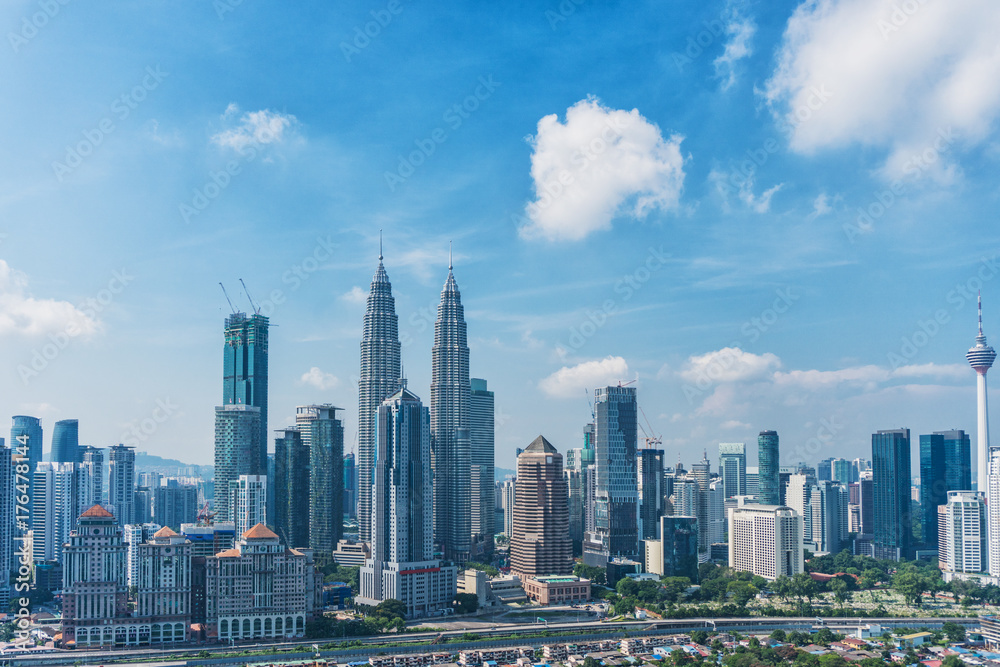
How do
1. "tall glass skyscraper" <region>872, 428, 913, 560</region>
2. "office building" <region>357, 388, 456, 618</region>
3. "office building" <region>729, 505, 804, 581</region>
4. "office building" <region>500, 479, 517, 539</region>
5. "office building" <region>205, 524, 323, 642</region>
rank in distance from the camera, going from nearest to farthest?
"office building" <region>205, 524, 323, 642</region>
"office building" <region>357, 388, 456, 618</region>
"office building" <region>729, 505, 804, 581</region>
"tall glass skyscraper" <region>872, 428, 913, 560</region>
"office building" <region>500, 479, 517, 539</region>

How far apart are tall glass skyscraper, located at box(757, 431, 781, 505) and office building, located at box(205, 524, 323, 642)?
136 feet

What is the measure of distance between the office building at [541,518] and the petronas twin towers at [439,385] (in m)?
8.19

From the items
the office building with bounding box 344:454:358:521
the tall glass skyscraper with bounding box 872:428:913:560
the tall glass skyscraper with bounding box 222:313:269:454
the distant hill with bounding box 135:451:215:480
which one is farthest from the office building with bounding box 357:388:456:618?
the distant hill with bounding box 135:451:215:480

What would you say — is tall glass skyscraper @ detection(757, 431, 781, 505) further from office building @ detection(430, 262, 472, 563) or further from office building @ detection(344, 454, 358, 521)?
office building @ detection(344, 454, 358, 521)

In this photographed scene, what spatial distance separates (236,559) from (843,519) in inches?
2166

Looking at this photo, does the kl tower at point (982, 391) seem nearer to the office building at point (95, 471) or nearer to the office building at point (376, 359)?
the office building at point (376, 359)

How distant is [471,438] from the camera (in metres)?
69.9

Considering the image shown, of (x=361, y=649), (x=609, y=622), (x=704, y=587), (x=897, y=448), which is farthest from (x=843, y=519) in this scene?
(x=361, y=649)

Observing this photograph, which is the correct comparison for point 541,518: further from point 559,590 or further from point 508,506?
point 508,506

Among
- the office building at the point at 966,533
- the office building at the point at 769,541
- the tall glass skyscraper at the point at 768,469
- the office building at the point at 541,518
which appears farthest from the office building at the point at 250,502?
the office building at the point at 966,533

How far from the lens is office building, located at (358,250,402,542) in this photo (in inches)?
2702

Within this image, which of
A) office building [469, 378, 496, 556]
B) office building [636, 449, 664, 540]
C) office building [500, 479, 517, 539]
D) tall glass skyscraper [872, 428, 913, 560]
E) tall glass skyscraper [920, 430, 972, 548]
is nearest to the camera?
office building [636, 449, 664, 540]

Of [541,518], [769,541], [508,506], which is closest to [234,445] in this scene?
[541,518]

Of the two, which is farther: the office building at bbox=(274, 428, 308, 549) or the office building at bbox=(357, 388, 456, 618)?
the office building at bbox=(274, 428, 308, 549)
